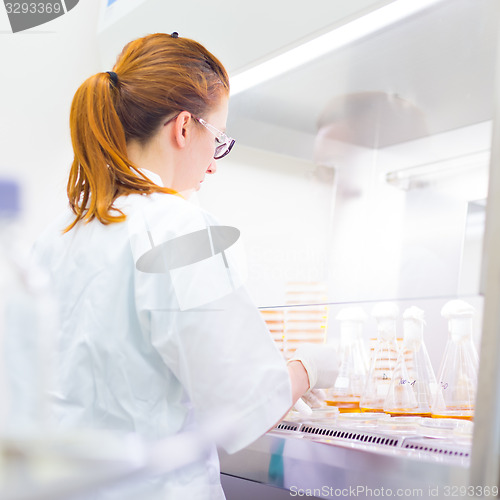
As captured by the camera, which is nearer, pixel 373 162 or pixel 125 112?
pixel 125 112

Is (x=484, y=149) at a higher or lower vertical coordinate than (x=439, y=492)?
higher

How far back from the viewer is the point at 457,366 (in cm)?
136

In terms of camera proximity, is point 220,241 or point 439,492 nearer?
point 439,492

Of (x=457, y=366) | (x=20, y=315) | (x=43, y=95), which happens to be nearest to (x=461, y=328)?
(x=457, y=366)

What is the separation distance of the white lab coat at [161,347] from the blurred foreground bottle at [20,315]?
0.16 m

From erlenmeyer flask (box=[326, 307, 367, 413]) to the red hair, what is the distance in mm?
661

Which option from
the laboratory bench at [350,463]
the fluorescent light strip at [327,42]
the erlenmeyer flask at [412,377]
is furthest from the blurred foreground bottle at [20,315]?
the fluorescent light strip at [327,42]

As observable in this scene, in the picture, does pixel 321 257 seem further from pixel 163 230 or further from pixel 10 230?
pixel 10 230

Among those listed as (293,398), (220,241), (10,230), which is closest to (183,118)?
(220,241)

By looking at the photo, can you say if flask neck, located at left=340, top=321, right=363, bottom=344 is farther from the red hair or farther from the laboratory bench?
the red hair

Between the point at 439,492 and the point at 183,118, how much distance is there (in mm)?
739

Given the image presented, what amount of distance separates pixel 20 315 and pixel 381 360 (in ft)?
3.19

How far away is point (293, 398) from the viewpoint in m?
1.02

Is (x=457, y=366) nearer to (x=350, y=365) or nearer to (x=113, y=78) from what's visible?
(x=350, y=365)
